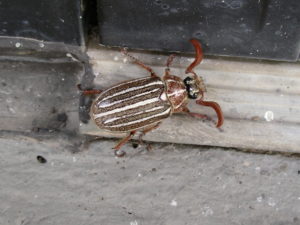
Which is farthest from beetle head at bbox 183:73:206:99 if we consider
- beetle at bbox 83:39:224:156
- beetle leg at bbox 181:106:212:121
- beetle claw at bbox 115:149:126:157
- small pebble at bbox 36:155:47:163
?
small pebble at bbox 36:155:47:163

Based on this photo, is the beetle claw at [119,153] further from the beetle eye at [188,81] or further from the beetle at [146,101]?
the beetle eye at [188,81]

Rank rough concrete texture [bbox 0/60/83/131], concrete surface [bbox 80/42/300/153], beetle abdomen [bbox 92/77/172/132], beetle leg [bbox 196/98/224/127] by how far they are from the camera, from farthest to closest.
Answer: rough concrete texture [bbox 0/60/83/131] < concrete surface [bbox 80/42/300/153] < beetle leg [bbox 196/98/224/127] < beetle abdomen [bbox 92/77/172/132]

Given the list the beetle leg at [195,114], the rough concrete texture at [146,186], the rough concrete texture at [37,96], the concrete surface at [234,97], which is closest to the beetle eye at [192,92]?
the beetle leg at [195,114]

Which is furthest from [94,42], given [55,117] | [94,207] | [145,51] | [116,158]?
[94,207]

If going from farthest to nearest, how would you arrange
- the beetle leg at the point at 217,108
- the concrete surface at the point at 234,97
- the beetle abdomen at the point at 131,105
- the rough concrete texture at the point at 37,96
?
the rough concrete texture at the point at 37,96
the concrete surface at the point at 234,97
the beetle leg at the point at 217,108
the beetle abdomen at the point at 131,105

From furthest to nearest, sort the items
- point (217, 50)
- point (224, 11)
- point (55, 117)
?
point (55, 117) < point (217, 50) < point (224, 11)

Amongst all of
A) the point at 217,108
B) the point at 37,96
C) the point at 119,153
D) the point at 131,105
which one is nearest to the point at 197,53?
the point at 217,108

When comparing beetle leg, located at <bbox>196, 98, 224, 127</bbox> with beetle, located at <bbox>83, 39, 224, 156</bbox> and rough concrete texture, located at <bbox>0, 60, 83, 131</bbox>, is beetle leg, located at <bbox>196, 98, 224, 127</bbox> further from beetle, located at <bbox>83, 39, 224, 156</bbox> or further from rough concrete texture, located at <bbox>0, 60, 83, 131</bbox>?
rough concrete texture, located at <bbox>0, 60, 83, 131</bbox>

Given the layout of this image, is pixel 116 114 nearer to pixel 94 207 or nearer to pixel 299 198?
pixel 94 207
